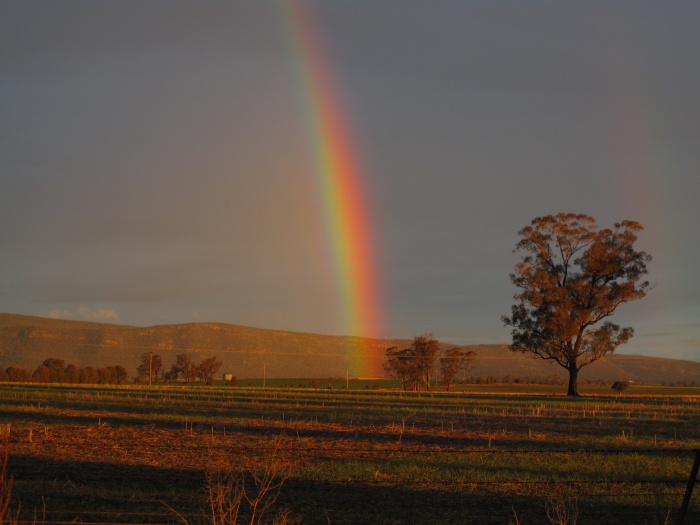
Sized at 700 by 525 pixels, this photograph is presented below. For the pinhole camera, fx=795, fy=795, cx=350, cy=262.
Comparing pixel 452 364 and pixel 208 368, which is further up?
pixel 452 364

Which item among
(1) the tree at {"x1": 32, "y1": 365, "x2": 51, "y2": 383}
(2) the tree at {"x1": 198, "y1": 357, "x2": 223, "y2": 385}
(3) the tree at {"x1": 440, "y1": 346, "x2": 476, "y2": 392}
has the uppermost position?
(3) the tree at {"x1": 440, "y1": 346, "x2": 476, "y2": 392}

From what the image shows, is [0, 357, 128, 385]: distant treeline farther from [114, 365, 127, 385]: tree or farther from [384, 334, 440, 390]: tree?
[384, 334, 440, 390]: tree

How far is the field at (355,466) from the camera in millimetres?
14789

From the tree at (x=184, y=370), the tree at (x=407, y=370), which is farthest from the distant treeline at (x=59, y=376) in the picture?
the tree at (x=407, y=370)

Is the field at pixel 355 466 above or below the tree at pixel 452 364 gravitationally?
below

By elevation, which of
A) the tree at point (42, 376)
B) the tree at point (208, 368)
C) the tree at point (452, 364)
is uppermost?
the tree at point (452, 364)

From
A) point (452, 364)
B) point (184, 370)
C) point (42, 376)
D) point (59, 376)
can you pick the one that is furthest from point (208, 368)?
point (452, 364)

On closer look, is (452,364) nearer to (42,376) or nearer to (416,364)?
(416,364)

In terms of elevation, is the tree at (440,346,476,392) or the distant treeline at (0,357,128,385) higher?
the tree at (440,346,476,392)

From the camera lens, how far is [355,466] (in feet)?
65.8

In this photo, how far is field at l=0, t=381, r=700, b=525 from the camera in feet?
48.5

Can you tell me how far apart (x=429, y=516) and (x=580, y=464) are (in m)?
8.07

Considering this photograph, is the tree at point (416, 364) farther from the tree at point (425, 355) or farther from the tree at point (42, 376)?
the tree at point (42, 376)

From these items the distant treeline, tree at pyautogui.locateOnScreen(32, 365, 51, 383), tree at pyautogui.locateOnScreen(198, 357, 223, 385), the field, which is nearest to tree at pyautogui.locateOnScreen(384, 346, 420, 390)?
the distant treeline
